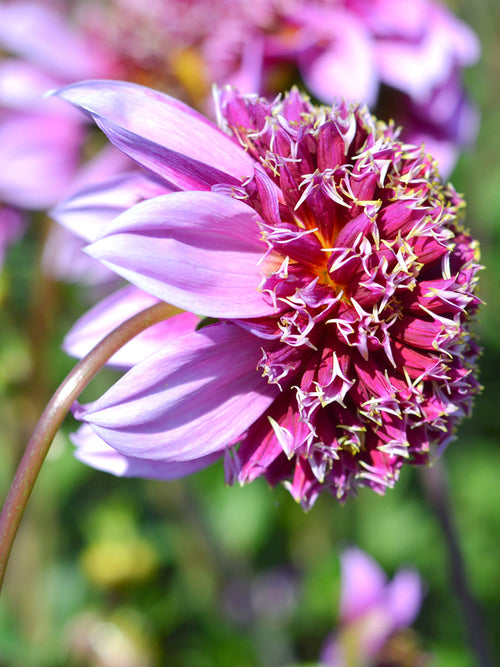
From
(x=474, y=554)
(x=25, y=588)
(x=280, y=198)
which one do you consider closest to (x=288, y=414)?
(x=280, y=198)

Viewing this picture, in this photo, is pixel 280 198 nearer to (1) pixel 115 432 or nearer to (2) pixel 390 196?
(2) pixel 390 196

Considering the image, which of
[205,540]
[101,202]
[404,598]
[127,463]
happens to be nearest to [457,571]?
[404,598]

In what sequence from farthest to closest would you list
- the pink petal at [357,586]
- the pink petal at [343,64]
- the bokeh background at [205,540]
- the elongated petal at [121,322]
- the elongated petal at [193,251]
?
1. the bokeh background at [205,540]
2. the pink petal at [357,586]
3. the pink petal at [343,64]
4. the elongated petal at [121,322]
5. the elongated petal at [193,251]

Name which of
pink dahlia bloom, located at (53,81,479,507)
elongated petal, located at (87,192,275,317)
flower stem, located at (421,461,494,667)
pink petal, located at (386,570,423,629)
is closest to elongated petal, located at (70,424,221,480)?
pink dahlia bloom, located at (53,81,479,507)

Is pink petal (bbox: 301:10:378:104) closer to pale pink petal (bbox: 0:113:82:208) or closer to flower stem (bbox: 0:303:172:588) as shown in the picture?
pale pink petal (bbox: 0:113:82:208)

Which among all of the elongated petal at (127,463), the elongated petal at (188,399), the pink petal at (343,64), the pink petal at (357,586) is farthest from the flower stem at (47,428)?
the pink petal at (357,586)

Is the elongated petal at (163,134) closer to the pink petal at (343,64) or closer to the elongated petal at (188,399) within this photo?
the elongated petal at (188,399)
